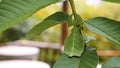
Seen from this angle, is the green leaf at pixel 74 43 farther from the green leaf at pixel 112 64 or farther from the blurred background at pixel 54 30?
the blurred background at pixel 54 30

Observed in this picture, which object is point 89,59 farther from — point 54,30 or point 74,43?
point 54,30

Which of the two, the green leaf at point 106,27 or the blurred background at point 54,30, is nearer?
the green leaf at point 106,27

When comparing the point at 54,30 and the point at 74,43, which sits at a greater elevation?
the point at 74,43

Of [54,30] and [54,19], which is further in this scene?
[54,30]

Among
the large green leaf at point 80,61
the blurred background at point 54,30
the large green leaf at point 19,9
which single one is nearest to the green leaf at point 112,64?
the large green leaf at point 80,61

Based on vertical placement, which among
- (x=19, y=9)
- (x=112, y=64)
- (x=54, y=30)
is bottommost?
(x=54, y=30)

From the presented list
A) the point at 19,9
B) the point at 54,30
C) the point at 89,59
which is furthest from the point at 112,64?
the point at 54,30
